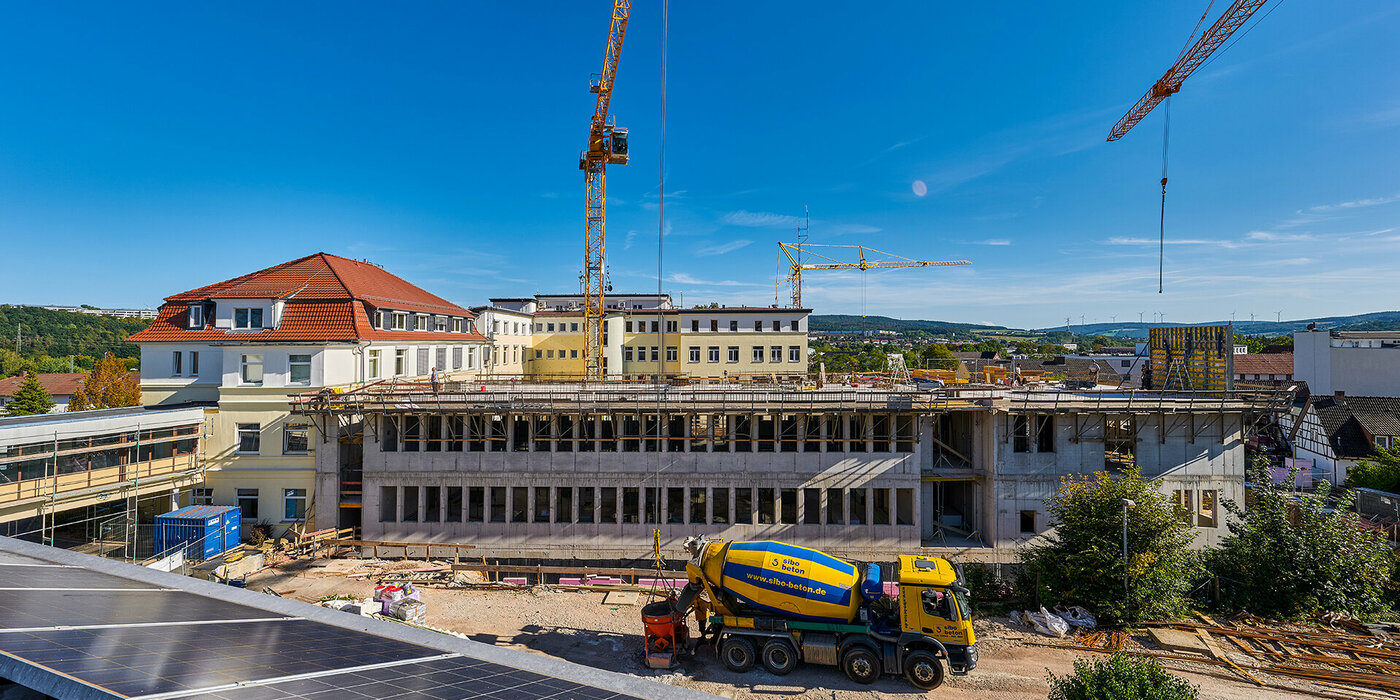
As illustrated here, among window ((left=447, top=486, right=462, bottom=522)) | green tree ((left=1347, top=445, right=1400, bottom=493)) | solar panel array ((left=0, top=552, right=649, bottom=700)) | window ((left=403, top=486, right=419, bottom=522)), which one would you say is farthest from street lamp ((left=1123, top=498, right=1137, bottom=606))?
green tree ((left=1347, top=445, right=1400, bottom=493))

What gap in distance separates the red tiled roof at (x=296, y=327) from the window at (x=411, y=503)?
24.6 ft

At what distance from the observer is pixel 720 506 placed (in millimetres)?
26484

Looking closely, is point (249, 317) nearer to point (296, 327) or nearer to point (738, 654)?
point (296, 327)

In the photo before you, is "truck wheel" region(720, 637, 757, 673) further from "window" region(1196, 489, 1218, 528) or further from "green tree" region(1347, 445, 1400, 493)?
"green tree" region(1347, 445, 1400, 493)

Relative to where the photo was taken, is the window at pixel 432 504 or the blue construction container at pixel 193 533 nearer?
the blue construction container at pixel 193 533

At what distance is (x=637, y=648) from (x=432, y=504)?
53.0 feet

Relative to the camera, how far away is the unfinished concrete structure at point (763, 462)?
24547mm

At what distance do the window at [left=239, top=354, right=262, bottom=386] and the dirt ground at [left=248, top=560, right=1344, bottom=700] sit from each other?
30.8 feet

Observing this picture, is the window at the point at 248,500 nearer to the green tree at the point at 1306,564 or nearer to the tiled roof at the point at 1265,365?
the green tree at the point at 1306,564

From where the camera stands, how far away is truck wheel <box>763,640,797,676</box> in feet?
46.8

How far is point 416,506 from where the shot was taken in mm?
26750

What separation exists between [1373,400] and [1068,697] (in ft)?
195

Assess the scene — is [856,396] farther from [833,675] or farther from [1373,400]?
[1373,400]

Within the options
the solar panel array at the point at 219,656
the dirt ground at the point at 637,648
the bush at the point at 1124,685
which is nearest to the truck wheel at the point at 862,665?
the dirt ground at the point at 637,648
